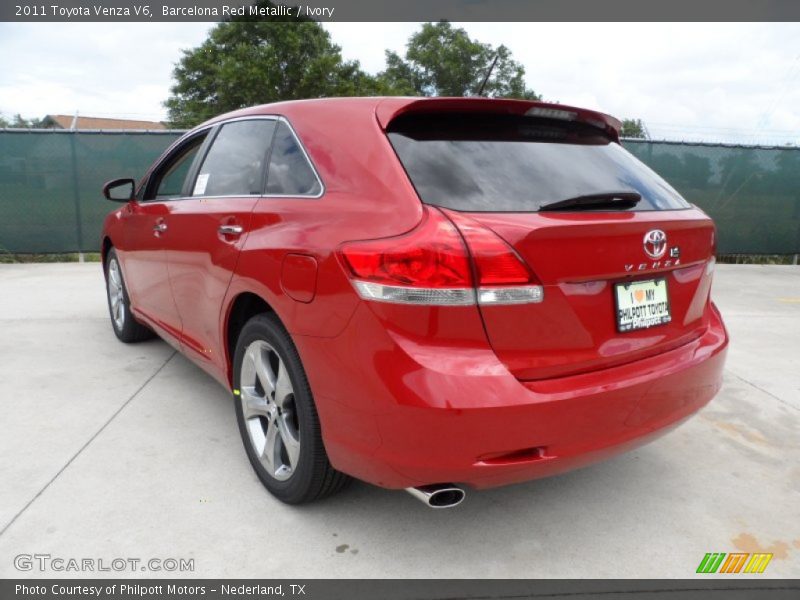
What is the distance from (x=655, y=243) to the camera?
2092 millimetres

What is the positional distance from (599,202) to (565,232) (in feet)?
0.92

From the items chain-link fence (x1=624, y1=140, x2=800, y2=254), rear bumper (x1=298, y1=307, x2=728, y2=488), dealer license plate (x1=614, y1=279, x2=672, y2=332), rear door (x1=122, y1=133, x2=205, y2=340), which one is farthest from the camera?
chain-link fence (x1=624, y1=140, x2=800, y2=254)

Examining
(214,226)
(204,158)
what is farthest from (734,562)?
(204,158)

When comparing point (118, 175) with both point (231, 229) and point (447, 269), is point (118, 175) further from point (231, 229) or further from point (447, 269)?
point (447, 269)

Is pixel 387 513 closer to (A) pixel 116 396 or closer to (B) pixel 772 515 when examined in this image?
(B) pixel 772 515

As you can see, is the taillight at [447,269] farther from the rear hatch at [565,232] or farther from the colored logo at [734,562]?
the colored logo at [734,562]

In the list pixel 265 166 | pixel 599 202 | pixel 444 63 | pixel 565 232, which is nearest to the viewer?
pixel 565 232

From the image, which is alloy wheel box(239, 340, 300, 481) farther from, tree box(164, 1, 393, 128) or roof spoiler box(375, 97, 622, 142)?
tree box(164, 1, 393, 128)

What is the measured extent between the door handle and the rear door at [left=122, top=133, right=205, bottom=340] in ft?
2.65

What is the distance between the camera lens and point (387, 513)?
7.86 feet

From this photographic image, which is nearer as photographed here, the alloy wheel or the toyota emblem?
the toyota emblem

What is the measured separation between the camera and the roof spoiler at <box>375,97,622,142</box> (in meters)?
2.12

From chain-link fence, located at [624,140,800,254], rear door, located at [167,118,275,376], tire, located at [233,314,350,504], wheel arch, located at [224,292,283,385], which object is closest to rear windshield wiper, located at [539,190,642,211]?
tire, located at [233,314,350,504]

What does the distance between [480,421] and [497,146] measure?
97 cm
